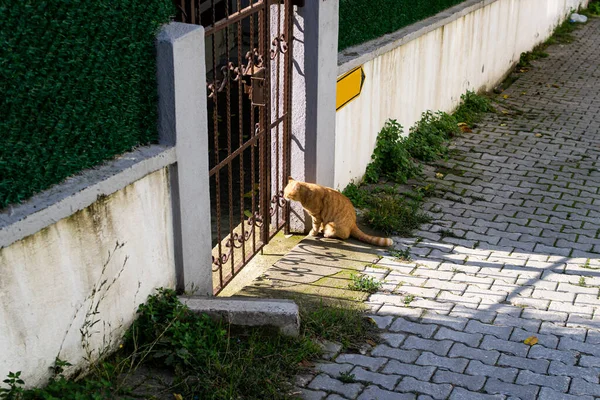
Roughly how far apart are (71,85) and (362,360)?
104 inches

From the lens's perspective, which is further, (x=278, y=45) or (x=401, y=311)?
(x=278, y=45)

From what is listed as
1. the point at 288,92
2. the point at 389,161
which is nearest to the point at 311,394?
the point at 288,92

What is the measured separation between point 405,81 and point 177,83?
5.00m

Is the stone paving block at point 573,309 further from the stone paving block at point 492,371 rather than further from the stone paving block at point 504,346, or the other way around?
the stone paving block at point 492,371

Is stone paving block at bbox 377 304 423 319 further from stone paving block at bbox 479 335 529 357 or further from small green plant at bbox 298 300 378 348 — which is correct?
stone paving block at bbox 479 335 529 357

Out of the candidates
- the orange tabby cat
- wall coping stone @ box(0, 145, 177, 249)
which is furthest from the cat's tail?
wall coping stone @ box(0, 145, 177, 249)

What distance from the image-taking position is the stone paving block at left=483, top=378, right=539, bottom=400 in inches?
193

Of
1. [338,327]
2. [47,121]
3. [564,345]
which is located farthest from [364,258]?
[47,121]

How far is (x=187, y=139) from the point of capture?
17.2 ft

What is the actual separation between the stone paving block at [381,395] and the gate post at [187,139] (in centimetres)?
150

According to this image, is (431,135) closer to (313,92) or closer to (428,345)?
(313,92)

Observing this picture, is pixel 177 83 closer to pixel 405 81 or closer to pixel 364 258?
pixel 364 258

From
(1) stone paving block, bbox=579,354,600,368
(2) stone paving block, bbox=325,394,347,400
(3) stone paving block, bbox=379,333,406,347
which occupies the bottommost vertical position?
(1) stone paving block, bbox=579,354,600,368

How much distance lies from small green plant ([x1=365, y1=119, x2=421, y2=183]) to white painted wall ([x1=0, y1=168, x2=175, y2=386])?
13.2ft
